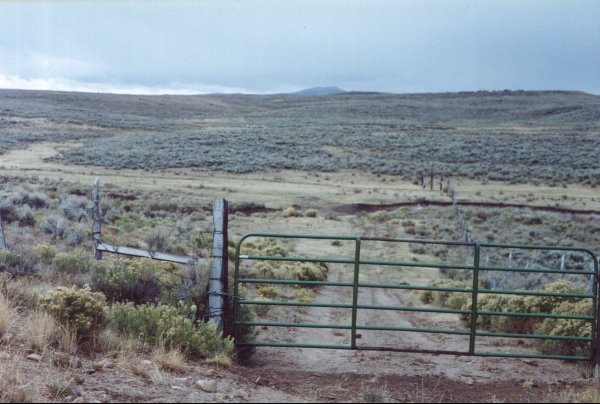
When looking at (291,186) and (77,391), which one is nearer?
(77,391)

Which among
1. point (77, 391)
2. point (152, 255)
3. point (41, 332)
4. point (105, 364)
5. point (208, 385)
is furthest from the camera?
point (152, 255)

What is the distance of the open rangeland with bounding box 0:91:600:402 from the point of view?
6863 mm

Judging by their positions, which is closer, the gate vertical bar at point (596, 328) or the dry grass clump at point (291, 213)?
the gate vertical bar at point (596, 328)

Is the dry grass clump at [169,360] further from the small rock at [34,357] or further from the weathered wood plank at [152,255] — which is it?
the weathered wood plank at [152,255]

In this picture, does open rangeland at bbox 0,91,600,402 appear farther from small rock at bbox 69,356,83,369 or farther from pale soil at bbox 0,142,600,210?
pale soil at bbox 0,142,600,210

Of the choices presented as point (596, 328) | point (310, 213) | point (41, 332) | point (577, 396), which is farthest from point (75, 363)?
point (310, 213)

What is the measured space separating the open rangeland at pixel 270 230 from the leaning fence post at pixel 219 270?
40cm

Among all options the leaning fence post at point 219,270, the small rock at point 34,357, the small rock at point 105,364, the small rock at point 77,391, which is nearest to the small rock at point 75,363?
the small rock at point 105,364

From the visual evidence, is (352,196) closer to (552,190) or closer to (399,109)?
(552,190)

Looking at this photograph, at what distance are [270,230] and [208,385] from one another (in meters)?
21.0

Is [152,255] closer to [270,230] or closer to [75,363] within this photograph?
[75,363]

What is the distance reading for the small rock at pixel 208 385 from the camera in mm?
6234

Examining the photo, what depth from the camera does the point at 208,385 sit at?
247 inches

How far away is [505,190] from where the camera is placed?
40688 millimetres
